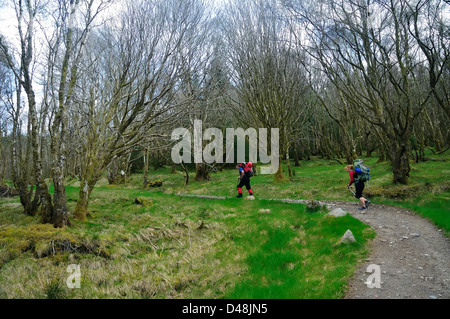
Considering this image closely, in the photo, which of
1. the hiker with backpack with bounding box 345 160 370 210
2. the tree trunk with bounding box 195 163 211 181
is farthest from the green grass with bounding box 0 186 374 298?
the tree trunk with bounding box 195 163 211 181

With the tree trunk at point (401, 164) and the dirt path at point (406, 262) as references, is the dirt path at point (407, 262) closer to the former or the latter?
the dirt path at point (406, 262)

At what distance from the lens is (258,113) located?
58.6ft

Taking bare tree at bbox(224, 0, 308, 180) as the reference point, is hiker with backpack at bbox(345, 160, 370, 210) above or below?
below

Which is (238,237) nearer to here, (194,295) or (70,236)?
(194,295)

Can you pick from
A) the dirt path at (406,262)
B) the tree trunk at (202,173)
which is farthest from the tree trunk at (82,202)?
the tree trunk at (202,173)

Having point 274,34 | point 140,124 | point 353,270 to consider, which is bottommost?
point 353,270

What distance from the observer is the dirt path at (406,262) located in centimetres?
381

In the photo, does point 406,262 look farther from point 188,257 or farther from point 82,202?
point 82,202

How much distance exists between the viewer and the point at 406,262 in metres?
4.70

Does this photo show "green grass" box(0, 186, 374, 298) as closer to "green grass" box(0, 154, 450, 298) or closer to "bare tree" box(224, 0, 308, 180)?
"green grass" box(0, 154, 450, 298)

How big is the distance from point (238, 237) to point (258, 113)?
12.0 metres

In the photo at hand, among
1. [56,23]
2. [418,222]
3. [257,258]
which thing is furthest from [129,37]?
[418,222]

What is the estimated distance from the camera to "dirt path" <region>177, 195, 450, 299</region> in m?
3.81

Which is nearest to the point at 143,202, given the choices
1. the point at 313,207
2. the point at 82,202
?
the point at 82,202
